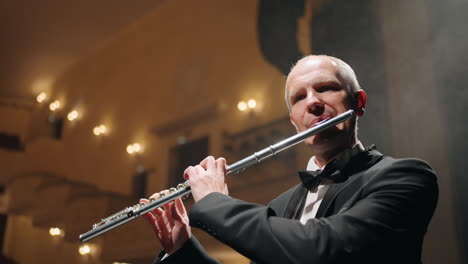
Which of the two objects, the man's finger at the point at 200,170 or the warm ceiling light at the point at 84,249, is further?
the warm ceiling light at the point at 84,249

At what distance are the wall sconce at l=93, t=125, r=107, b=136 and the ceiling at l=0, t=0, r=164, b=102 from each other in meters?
1.62

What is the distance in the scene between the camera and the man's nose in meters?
1.54

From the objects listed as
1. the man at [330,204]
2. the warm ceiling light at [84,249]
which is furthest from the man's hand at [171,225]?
the warm ceiling light at [84,249]

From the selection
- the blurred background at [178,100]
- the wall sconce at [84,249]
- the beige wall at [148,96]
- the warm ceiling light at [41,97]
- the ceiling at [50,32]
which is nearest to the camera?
the blurred background at [178,100]

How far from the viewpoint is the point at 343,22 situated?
3.69m

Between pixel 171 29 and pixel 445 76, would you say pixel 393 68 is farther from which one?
pixel 171 29

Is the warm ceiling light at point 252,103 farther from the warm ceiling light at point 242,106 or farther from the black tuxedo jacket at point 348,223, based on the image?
the black tuxedo jacket at point 348,223

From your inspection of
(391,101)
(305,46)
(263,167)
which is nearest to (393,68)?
(391,101)

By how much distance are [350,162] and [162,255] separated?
0.76 m

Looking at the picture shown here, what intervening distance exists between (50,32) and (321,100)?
7.46 meters

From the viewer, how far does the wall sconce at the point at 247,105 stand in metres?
5.25

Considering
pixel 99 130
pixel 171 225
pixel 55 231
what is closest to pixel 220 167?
pixel 171 225

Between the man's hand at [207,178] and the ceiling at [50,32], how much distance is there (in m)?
6.47

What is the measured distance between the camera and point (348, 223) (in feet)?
3.83
